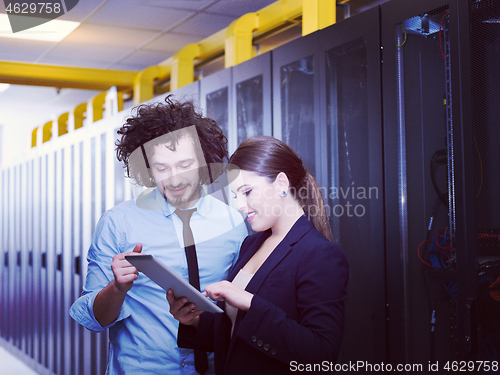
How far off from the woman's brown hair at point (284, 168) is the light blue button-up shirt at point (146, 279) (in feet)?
1.18

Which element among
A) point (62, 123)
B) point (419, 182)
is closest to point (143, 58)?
point (62, 123)

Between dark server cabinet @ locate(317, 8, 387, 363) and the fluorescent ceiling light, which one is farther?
the fluorescent ceiling light

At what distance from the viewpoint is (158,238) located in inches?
60.5

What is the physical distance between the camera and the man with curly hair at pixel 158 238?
1473 mm

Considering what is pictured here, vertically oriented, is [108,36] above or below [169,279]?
above

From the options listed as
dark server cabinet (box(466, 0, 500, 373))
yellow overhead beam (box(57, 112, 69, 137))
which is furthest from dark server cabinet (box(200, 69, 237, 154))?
yellow overhead beam (box(57, 112, 69, 137))

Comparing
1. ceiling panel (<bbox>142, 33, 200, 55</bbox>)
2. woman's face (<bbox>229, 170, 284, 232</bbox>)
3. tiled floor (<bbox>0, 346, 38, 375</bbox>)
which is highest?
ceiling panel (<bbox>142, 33, 200, 55</bbox>)

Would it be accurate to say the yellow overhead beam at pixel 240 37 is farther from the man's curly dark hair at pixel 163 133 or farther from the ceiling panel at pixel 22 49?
the ceiling panel at pixel 22 49

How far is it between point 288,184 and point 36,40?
3130 mm

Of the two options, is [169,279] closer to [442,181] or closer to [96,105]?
[442,181]

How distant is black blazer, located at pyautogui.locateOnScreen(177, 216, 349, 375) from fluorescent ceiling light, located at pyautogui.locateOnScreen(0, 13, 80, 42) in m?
2.73

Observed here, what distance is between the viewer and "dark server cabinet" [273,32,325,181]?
6.37 ft

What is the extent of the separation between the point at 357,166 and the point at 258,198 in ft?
2.01

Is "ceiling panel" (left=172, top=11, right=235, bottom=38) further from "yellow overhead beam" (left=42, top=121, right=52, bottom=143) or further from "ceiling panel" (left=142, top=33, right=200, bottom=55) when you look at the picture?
"yellow overhead beam" (left=42, top=121, right=52, bottom=143)
